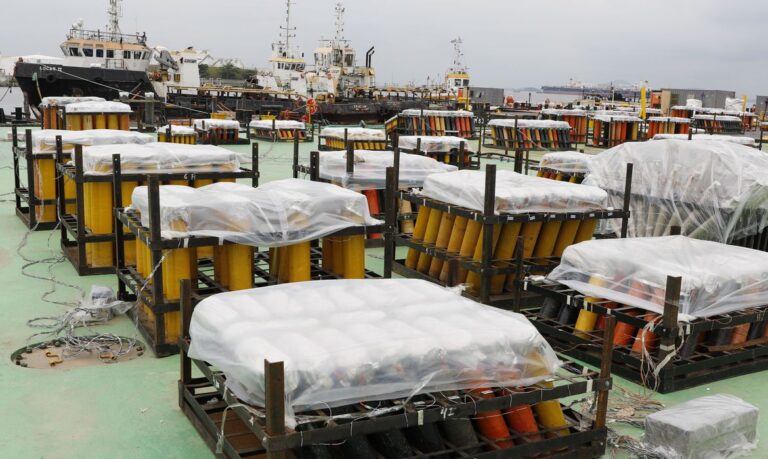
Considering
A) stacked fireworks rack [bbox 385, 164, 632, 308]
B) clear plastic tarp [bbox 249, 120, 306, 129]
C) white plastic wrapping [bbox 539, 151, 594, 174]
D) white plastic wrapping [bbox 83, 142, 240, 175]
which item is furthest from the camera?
clear plastic tarp [bbox 249, 120, 306, 129]

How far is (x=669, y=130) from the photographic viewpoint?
32.6 meters

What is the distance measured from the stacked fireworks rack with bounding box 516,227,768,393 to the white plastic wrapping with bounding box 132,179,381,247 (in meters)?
2.18

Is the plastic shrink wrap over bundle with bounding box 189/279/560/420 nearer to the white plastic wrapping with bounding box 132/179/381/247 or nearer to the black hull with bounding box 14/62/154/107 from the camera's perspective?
the white plastic wrapping with bounding box 132/179/381/247

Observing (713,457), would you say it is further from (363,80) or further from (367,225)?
(363,80)

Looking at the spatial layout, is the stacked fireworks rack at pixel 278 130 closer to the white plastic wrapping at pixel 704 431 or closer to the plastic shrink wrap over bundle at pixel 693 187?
the plastic shrink wrap over bundle at pixel 693 187

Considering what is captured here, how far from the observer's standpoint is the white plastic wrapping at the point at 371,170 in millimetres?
12008

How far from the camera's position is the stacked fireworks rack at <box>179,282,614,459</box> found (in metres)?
4.12

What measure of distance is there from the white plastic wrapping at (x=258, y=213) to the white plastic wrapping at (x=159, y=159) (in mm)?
1981

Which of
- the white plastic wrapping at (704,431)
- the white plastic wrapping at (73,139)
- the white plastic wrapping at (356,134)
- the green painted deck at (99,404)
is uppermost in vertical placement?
the white plastic wrapping at (73,139)

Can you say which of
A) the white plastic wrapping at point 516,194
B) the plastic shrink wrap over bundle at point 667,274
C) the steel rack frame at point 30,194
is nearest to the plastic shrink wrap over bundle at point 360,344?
the plastic shrink wrap over bundle at point 667,274

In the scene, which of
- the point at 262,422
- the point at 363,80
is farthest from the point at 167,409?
the point at 363,80

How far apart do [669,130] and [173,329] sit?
29683 mm

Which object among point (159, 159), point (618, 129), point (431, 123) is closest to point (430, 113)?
point (431, 123)

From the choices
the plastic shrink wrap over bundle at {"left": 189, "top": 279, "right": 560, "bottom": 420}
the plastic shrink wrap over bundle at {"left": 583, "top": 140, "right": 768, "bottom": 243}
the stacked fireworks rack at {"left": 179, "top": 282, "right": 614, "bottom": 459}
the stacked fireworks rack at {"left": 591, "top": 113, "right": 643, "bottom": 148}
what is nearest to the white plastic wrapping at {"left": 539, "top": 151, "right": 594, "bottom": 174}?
the plastic shrink wrap over bundle at {"left": 583, "top": 140, "right": 768, "bottom": 243}
